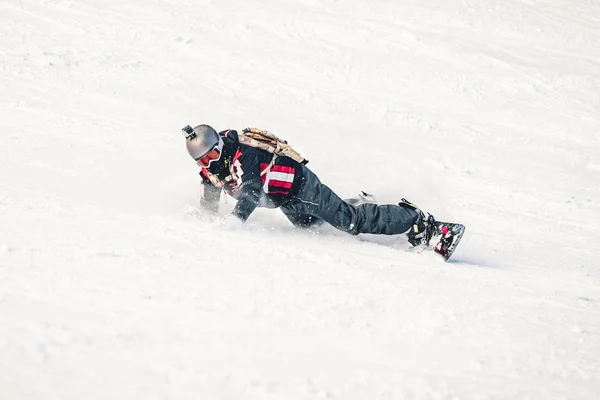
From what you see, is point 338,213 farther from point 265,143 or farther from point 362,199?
point 265,143

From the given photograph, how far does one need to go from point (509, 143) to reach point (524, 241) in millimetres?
2223

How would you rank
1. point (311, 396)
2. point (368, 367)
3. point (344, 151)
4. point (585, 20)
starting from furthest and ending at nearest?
point (585, 20) → point (344, 151) → point (368, 367) → point (311, 396)

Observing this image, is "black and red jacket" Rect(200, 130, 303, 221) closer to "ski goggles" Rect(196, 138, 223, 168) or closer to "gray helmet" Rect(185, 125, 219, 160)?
"ski goggles" Rect(196, 138, 223, 168)

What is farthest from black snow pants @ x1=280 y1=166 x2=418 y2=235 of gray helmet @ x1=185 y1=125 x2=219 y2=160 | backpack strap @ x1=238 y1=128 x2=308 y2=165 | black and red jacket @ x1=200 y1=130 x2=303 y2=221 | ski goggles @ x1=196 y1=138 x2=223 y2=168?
gray helmet @ x1=185 y1=125 x2=219 y2=160

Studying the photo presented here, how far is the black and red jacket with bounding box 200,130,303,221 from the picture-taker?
197 inches

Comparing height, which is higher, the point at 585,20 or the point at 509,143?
the point at 585,20

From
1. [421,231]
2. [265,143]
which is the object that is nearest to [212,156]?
[265,143]

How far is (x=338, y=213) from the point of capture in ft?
17.9

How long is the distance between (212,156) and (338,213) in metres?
1.38

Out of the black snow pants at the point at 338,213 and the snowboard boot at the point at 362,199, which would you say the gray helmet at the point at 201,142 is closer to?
the black snow pants at the point at 338,213

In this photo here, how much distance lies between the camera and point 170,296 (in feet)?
12.2

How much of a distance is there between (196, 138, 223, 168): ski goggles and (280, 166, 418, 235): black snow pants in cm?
85

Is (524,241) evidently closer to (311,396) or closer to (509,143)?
(509,143)

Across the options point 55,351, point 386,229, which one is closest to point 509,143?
point 386,229
